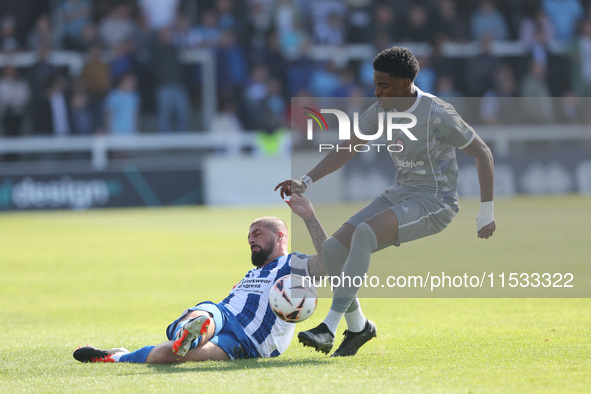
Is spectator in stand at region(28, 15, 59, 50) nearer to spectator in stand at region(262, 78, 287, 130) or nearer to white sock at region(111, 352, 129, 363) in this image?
spectator in stand at region(262, 78, 287, 130)

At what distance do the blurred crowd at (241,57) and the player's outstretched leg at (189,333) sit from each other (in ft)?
56.8

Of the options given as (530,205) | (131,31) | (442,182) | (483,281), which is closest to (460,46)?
(530,205)

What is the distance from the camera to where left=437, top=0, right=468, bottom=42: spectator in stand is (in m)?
26.3

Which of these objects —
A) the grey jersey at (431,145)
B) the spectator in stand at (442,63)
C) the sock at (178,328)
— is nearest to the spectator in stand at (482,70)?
the spectator in stand at (442,63)

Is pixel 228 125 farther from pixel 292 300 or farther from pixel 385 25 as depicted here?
pixel 292 300

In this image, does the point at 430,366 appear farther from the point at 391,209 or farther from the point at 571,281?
the point at 571,281

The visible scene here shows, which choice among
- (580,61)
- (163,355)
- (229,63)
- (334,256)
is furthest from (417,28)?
(163,355)

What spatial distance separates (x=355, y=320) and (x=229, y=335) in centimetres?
87

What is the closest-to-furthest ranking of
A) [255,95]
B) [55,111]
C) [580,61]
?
[55,111] → [255,95] → [580,61]

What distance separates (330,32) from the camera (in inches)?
1006

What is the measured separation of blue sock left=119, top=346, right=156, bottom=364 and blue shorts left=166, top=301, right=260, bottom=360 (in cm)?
18

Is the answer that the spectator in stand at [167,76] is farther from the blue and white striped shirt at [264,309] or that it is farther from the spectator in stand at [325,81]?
the blue and white striped shirt at [264,309]

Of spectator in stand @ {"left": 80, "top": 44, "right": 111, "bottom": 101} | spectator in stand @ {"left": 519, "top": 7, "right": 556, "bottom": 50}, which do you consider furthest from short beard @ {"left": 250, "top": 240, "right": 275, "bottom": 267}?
spectator in stand @ {"left": 519, "top": 7, "right": 556, "bottom": 50}

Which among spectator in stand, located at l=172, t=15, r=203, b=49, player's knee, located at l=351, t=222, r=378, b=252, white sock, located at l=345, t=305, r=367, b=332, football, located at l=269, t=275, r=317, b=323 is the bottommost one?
white sock, located at l=345, t=305, r=367, b=332
